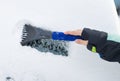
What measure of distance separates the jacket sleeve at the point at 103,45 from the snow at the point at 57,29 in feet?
0.20

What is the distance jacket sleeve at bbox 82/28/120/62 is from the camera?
699mm

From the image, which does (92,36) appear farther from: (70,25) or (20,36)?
(20,36)

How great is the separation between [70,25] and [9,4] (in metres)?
Answer: 0.16

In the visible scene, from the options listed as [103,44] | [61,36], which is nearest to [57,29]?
[61,36]

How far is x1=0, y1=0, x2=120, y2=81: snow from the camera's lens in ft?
2.39

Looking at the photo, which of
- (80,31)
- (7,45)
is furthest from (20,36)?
(80,31)

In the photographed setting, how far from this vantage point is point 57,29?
75 centimetres

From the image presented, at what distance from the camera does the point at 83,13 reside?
0.77 m

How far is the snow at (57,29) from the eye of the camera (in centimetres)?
73

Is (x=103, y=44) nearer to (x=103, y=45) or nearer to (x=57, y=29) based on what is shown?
(x=103, y=45)

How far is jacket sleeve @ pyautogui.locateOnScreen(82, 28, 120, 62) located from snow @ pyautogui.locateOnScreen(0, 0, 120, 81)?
2.4 inches

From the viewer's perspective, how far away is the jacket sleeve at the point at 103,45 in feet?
2.29

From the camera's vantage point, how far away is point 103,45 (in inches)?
27.6

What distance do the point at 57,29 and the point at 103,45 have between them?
0.43 feet
